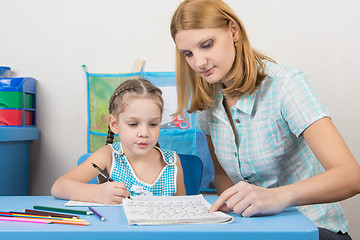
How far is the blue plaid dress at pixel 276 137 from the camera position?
102 centimetres

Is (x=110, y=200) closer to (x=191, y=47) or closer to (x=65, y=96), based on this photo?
(x=191, y=47)

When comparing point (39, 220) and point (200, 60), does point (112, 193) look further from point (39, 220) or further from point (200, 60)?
point (200, 60)

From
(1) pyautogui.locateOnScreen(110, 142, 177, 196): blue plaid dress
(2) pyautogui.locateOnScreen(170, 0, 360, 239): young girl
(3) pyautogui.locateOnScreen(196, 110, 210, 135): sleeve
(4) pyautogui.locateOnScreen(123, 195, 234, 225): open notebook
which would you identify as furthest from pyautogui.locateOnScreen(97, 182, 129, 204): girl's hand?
(3) pyautogui.locateOnScreen(196, 110, 210, 135): sleeve

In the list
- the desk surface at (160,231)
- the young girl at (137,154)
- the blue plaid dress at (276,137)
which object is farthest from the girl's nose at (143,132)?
the desk surface at (160,231)

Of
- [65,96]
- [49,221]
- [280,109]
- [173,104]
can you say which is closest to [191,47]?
[280,109]

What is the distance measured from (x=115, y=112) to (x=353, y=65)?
49.9 inches

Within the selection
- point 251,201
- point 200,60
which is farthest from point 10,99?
point 251,201

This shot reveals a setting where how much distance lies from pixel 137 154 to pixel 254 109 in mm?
414

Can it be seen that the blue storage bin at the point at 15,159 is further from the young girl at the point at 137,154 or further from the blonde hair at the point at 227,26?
the blonde hair at the point at 227,26

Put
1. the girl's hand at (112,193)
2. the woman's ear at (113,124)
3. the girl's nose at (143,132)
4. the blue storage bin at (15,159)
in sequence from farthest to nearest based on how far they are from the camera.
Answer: the blue storage bin at (15,159) → the woman's ear at (113,124) → the girl's nose at (143,132) → the girl's hand at (112,193)

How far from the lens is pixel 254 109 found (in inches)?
45.1

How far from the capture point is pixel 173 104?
1.88 meters

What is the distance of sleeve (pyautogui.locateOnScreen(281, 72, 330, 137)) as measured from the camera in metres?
0.96

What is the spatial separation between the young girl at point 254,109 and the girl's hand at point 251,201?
23cm
